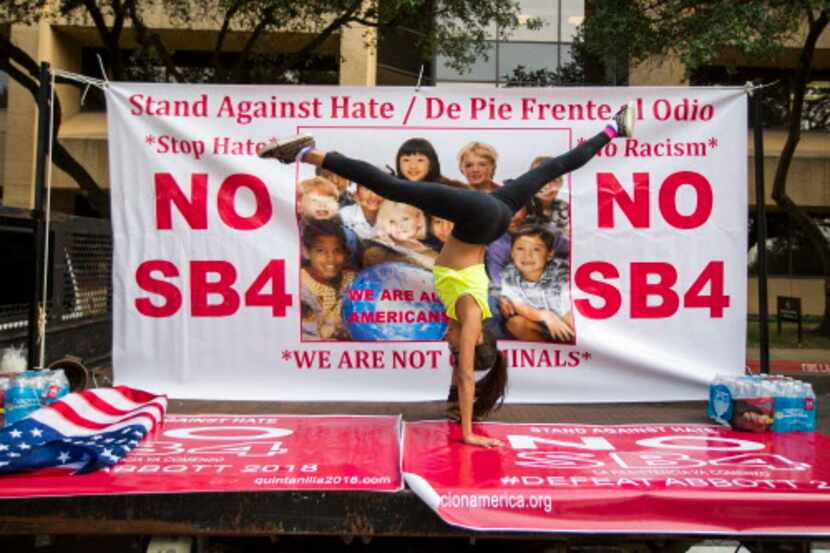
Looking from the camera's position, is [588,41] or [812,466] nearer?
[812,466]

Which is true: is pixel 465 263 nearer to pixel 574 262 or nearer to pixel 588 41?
Answer: pixel 574 262

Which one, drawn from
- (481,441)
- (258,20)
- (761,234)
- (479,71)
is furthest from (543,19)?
(481,441)

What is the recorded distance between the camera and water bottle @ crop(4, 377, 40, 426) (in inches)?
123

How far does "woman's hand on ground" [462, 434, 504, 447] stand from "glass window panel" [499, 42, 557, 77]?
56.5 ft

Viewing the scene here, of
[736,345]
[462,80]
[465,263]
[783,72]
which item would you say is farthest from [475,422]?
[783,72]

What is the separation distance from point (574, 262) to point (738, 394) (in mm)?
1187

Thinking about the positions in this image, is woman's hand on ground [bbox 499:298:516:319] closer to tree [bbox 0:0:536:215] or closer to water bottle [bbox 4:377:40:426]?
water bottle [bbox 4:377:40:426]

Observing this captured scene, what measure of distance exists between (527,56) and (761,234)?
1627 centimetres

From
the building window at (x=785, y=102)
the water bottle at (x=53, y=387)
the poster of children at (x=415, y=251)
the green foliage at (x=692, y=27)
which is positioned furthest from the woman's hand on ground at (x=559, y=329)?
the building window at (x=785, y=102)

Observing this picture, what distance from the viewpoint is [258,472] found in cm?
257

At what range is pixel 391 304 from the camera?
422cm

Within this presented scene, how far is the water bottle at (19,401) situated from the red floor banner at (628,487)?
1576 mm

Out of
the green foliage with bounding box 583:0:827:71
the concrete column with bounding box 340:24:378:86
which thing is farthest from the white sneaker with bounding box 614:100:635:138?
the concrete column with bounding box 340:24:378:86

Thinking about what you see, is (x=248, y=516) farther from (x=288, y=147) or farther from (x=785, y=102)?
(x=785, y=102)
